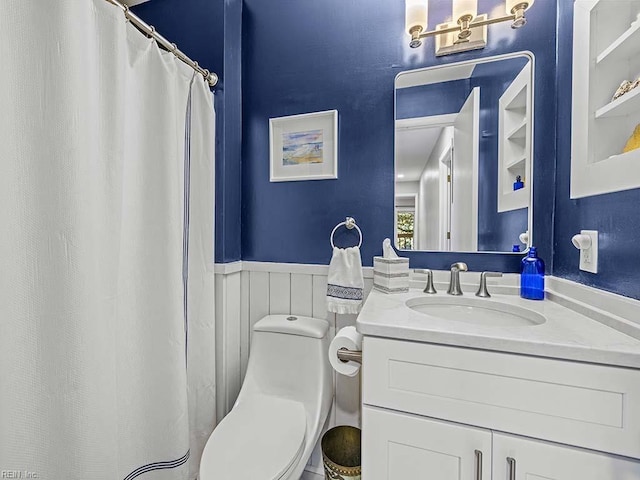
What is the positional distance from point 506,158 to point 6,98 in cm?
155

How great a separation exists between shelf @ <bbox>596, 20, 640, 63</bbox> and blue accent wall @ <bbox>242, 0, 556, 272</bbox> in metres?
0.30

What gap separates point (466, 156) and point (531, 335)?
0.79 metres

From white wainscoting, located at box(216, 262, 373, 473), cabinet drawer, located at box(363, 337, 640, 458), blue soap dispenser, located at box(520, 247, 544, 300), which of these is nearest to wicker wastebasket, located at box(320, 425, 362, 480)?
white wainscoting, located at box(216, 262, 373, 473)

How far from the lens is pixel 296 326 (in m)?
1.38

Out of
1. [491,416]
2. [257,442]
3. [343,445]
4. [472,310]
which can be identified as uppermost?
[472,310]

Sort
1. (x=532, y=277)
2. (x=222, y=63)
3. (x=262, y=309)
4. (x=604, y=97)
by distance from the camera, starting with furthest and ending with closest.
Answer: (x=262, y=309) < (x=222, y=63) < (x=532, y=277) < (x=604, y=97)

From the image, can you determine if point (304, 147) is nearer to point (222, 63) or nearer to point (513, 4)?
point (222, 63)

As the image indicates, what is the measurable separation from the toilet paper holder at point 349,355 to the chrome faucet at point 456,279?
1.56ft

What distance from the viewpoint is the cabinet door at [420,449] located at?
762 millimetres

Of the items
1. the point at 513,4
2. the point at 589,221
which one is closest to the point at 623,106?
the point at 589,221

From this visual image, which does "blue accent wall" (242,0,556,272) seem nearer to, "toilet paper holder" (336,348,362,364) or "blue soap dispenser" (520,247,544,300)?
"blue soap dispenser" (520,247,544,300)

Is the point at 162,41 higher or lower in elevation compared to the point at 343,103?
higher

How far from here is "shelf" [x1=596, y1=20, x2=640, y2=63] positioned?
2.67ft

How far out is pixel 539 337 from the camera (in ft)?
2.40
